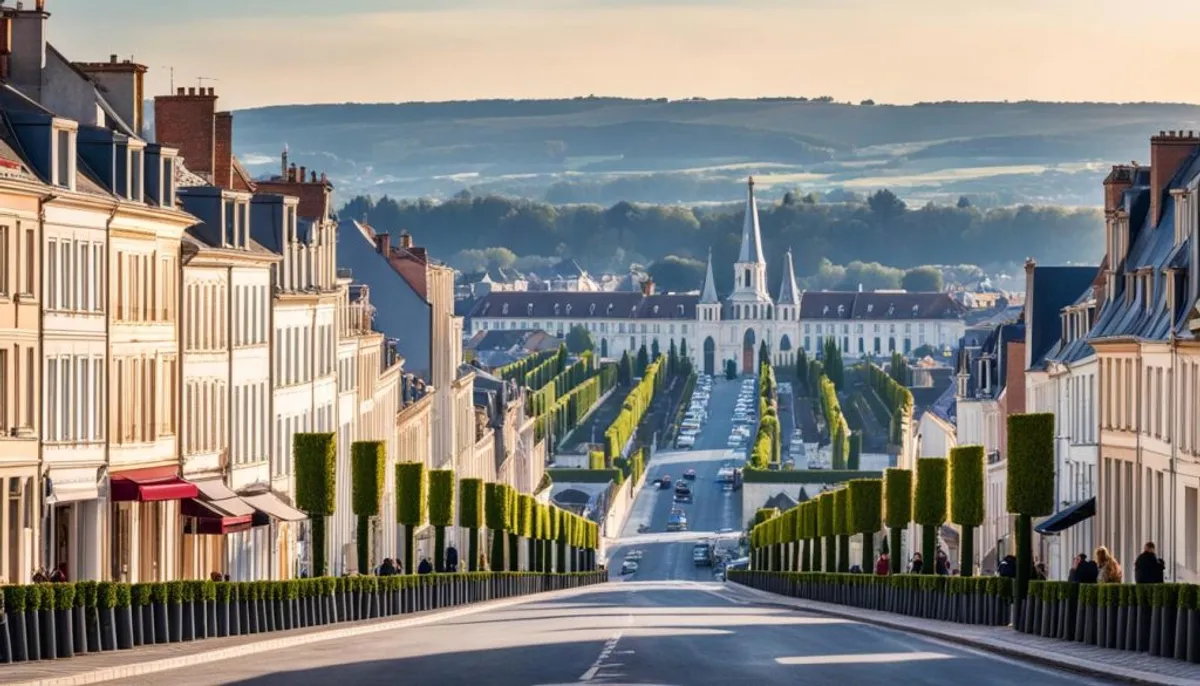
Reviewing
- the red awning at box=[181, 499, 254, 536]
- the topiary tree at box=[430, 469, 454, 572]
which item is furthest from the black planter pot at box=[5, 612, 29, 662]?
the topiary tree at box=[430, 469, 454, 572]

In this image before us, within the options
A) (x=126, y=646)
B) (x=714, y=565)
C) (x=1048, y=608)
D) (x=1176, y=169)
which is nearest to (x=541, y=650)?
(x=126, y=646)

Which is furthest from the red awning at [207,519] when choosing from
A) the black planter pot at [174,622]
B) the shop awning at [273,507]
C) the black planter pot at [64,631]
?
the black planter pot at [64,631]

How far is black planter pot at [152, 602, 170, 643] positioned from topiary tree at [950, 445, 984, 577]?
23.1 m

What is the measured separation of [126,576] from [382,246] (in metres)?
49.5

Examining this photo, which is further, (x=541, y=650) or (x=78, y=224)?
(x=78, y=224)

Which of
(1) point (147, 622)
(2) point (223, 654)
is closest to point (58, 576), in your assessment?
(1) point (147, 622)

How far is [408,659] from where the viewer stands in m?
35.4

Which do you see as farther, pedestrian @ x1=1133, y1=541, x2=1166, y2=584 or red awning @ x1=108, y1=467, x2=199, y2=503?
red awning @ x1=108, y1=467, x2=199, y2=503

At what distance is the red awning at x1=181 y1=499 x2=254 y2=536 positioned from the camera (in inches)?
2279

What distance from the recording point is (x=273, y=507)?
211 ft

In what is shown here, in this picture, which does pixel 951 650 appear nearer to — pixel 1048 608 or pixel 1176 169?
pixel 1048 608

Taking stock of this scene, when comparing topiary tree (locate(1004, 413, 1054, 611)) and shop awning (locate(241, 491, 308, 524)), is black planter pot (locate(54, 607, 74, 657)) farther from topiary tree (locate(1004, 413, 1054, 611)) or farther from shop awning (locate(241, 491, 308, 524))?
shop awning (locate(241, 491, 308, 524))

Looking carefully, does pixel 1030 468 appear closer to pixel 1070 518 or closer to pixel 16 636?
pixel 1070 518

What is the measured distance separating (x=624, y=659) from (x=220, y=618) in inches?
457
